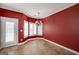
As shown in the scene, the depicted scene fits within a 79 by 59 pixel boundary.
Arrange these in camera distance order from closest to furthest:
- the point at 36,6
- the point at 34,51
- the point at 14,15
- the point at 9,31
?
1. the point at 34,51
2. the point at 36,6
3. the point at 9,31
4. the point at 14,15

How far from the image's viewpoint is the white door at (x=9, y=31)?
16.7 feet

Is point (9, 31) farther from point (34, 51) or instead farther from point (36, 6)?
point (36, 6)

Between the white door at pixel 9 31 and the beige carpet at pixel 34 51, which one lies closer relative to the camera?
the beige carpet at pixel 34 51

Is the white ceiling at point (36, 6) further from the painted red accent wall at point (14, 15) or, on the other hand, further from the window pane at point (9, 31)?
the window pane at point (9, 31)

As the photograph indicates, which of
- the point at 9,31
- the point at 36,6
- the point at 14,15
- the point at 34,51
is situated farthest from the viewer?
the point at 14,15

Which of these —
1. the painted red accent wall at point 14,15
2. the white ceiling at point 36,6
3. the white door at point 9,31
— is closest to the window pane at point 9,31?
the white door at point 9,31

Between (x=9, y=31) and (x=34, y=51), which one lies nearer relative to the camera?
(x=34, y=51)

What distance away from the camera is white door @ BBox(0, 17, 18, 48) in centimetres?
509

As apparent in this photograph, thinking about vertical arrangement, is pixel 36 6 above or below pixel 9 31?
above

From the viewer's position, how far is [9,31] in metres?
5.50

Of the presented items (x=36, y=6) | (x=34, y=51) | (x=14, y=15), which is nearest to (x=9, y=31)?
(x=14, y=15)

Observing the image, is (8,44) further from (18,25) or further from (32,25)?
(32,25)
